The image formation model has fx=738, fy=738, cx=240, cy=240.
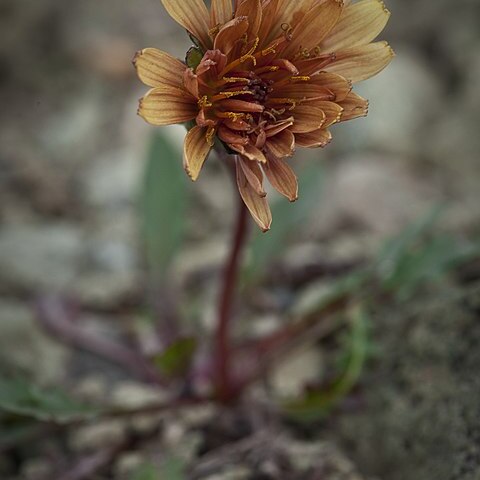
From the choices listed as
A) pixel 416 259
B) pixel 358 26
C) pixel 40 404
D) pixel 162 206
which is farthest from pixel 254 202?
pixel 162 206

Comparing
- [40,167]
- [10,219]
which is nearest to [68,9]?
[40,167]

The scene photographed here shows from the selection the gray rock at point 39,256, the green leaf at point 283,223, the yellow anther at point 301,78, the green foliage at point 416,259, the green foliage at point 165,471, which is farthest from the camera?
the gray rock at point 39,256

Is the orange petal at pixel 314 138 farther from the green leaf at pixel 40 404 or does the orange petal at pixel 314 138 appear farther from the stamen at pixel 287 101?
the green leaf at pixel 40 404

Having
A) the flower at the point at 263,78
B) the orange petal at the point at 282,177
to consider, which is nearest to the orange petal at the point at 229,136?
the flower at the point at 263,78

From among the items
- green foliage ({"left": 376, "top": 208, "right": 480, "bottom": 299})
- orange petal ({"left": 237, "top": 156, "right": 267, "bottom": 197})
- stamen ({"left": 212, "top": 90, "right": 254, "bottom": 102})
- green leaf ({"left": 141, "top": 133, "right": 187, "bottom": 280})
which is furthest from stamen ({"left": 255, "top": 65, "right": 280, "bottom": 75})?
green leaf ({"left": 141, "top": 133, "right": 187, "bottom": 280})

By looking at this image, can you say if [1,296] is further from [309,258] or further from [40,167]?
[309,258]

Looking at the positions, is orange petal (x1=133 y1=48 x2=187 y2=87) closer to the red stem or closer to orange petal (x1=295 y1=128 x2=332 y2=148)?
orange petal (x1=295 y1=128 x2=332 y2=148)

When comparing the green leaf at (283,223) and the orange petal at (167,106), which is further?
the green leaf at (283,223)
